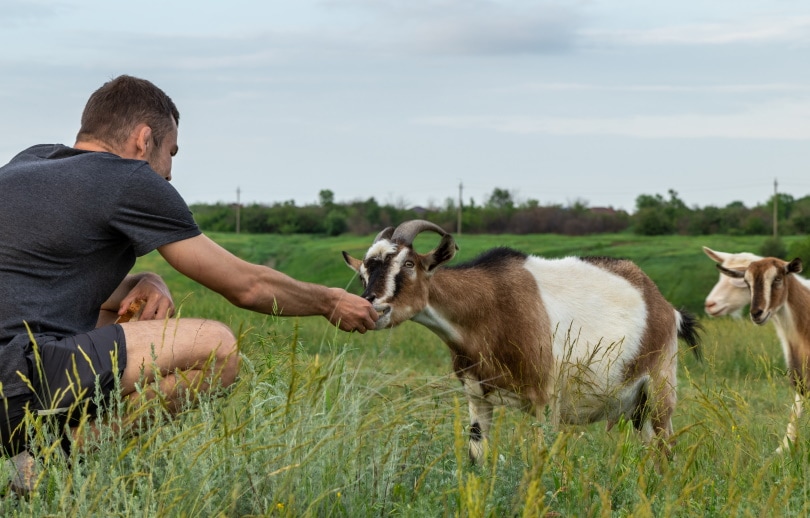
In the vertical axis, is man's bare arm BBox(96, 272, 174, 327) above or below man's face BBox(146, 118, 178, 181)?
below

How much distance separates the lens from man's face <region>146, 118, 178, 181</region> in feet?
16.9

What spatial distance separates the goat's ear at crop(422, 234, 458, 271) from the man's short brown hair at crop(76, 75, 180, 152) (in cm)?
204

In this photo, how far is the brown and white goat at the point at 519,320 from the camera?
6.48 meters

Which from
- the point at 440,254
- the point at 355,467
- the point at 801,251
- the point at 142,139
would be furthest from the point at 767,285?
the point at 801,251

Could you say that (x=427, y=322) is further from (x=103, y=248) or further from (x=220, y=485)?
(x=220, y=485)

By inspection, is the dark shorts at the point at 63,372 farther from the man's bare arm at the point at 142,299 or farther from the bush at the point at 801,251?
the bush at the point at 801,251

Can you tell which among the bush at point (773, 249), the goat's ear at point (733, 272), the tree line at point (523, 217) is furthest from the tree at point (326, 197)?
the goat's ear at point (733, 272)

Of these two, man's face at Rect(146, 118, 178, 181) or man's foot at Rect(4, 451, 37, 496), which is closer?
man's foot at Rect(4, 451, 37, 496)

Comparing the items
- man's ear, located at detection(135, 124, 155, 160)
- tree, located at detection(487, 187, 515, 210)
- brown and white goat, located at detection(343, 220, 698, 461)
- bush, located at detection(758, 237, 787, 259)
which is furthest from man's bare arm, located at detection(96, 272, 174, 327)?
tree, located at detection(487, 187, 515, 210)

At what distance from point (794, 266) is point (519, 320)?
4.20 meters

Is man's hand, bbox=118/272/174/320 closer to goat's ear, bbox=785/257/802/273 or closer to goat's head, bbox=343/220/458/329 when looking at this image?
goat's head, bbox=343/220/458/329

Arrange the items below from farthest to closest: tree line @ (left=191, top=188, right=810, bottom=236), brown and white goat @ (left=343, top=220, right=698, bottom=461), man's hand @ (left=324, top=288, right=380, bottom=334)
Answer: tree line @ (left=191, top=188, right=810, bottom=236), brown and white goat @ (left=343, top=220, right=698, bottom=461), man's hand @ (left=324, top=288, right=380, bottom=334)

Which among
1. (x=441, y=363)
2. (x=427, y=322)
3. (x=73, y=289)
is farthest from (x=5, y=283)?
(x=441, y=363)

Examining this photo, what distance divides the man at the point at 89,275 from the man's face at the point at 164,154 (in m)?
0.15
